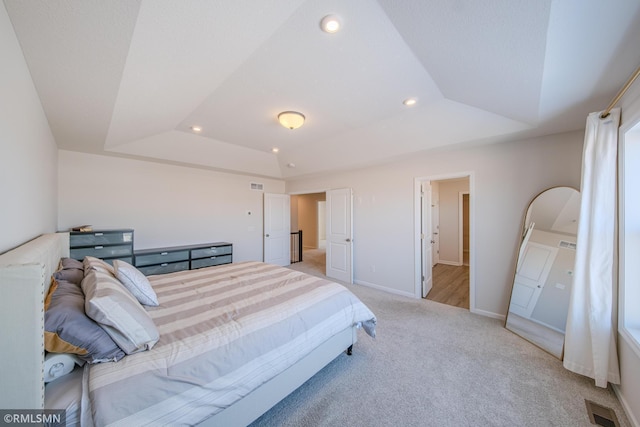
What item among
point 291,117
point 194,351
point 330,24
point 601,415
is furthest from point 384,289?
point 330,24

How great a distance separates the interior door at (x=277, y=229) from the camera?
5.67 m

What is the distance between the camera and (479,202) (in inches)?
125

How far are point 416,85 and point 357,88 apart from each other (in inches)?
23.3

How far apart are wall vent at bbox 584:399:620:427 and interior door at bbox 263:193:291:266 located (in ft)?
17.1

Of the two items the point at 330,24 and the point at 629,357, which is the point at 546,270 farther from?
the point at 330,24

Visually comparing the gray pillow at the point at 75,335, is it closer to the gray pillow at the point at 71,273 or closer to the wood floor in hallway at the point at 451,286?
the gray pillow at the point at 71,273

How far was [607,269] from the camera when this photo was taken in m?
1.82

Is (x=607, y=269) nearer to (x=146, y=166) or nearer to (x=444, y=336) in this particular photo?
(x=444, y=336)

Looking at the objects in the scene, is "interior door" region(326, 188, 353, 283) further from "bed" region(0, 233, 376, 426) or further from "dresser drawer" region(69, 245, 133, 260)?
"dresser drawer" region(69, 245, 133, 260)

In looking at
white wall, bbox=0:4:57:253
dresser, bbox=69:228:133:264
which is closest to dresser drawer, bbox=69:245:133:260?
dresser, bbox=69:228:133:264

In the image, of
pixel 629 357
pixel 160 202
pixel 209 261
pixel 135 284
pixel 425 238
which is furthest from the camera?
pixel 209 261

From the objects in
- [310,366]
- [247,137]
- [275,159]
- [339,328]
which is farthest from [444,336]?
[275,159]

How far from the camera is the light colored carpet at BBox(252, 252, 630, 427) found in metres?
1.57

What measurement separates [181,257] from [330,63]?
12.9ft
